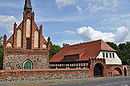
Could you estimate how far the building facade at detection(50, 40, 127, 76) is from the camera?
34.5 meters

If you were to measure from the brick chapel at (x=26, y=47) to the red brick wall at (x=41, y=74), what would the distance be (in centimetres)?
519

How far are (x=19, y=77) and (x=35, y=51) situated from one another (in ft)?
27.1

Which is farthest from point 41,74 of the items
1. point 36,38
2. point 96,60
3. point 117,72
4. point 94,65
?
point 117,72

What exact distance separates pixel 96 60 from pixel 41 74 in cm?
1233

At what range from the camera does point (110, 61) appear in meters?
41.4

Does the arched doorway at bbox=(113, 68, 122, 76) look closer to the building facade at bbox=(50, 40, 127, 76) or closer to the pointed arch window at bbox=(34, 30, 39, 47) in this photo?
the building facade at bbox=(50, 40, 127, 76)

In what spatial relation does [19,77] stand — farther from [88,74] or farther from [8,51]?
[88,74]

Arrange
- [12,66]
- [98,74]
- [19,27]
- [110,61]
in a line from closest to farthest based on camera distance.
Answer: [12,66]
[19,27]
[98,74]
[110,61]

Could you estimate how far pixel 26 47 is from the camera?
31766mm

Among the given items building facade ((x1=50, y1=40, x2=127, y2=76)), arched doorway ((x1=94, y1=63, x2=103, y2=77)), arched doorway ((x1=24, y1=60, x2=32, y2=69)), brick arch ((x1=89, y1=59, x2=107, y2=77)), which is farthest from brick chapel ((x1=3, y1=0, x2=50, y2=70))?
arched doorway ((x1=94, y1=63, x2=103, y2=77))

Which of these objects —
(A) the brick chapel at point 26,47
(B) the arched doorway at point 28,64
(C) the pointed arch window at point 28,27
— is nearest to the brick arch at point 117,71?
(A) the brick chapel at point 26,47

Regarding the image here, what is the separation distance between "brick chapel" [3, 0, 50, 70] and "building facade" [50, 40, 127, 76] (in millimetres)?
9806

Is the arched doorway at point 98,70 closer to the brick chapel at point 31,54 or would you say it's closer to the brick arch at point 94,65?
the brick chapel at point 31,54

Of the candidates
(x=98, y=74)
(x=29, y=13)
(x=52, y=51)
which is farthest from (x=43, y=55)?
(x=52, y=51)
